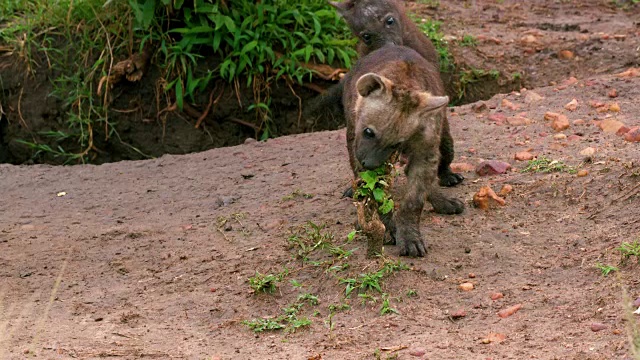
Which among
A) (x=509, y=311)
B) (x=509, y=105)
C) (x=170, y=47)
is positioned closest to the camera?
(x=509, y=311)

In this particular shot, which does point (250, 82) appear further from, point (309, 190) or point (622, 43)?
point (622, 43)

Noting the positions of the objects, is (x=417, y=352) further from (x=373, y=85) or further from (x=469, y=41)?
(x=469, y=41)

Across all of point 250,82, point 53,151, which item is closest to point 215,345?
point 250,82

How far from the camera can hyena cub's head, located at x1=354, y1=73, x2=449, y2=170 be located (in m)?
4.98

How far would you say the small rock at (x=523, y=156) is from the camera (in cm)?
627

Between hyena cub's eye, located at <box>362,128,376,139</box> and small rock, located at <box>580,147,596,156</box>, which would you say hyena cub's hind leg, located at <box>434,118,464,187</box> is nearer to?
small rock, located at <box>580,147,596,156</box>

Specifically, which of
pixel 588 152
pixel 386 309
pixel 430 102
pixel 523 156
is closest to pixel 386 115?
pixel 430 102

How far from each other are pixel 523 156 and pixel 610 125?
710 mm

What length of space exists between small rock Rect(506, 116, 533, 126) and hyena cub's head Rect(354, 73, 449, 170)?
80.6 inches

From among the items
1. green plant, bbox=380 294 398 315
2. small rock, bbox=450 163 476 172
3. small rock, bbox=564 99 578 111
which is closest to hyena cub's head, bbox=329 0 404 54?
small rock, bbox=450 163 476 172

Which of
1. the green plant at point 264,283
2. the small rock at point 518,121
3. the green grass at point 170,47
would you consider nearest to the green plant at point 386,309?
the green plant at point 264,283

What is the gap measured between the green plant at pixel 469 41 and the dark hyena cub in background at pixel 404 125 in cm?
306

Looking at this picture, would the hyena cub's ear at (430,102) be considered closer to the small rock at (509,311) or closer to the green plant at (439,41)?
the small rock at (509,311)

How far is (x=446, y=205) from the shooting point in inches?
223
